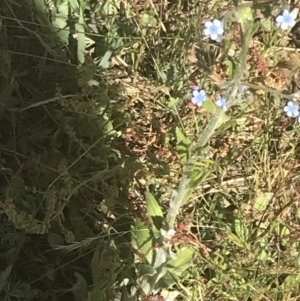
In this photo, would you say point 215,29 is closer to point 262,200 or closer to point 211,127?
point 211,127

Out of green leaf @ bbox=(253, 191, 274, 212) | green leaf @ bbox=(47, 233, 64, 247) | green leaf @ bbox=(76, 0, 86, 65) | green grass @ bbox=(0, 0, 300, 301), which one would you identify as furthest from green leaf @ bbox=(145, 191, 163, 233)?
green leaf @ bbox=(76, 0, 86, 65)

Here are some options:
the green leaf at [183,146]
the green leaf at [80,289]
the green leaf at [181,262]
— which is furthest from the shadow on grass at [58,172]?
the green leaf at [183,146]

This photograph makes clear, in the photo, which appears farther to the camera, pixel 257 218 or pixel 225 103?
pixel 257 218

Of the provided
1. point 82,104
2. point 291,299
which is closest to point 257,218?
point 291,299

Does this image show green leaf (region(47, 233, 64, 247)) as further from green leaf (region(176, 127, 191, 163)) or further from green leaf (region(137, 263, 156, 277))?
green leaf (region(176, 127, 191, 163))

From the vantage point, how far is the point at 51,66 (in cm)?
173

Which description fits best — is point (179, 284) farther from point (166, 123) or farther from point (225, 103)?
point (225, 103)

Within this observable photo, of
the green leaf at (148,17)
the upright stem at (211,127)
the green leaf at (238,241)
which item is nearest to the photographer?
the upright stem at (211,127)

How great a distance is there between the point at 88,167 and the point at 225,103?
606mm

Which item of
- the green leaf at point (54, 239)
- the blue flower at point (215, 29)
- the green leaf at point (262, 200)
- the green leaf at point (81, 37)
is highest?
the blue flower at point (215, 29)

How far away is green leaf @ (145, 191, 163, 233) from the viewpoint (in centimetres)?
151

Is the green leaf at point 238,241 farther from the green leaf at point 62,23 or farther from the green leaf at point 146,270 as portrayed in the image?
the green leaf at point 62,23

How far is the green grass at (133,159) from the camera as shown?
61.5 inches

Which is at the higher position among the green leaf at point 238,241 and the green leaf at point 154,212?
the green leaf at point 154,212
